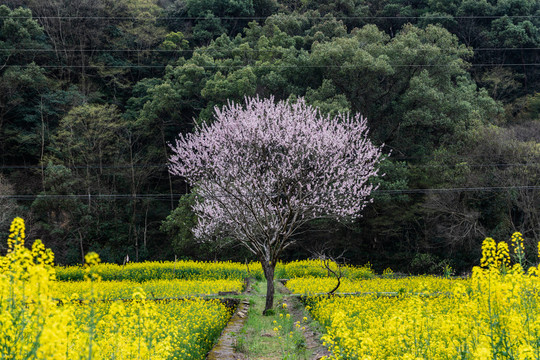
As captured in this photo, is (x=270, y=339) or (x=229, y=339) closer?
(x=229, y=339)

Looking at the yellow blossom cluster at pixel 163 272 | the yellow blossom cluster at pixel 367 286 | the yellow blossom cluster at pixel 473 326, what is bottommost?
the yellow blossom cluster at pixel 163 272

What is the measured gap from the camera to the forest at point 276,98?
2084 centimetres

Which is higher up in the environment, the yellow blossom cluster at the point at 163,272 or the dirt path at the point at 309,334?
the dirt path at the point at 309,334

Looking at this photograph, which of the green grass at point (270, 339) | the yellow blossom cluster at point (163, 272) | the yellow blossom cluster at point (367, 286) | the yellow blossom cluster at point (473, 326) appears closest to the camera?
the yellow blossom cluster at point (473, 326)

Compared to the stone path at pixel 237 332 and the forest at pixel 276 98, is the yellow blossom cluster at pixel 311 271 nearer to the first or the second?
the forest at pixel 276 98

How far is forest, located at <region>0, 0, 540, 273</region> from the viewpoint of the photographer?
2084 centimetres

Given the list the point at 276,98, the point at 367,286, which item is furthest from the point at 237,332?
the point at 276,98

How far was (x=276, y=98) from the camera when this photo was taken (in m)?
26.9

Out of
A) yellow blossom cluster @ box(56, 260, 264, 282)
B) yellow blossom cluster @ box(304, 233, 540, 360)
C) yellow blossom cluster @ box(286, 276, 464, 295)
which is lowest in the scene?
yellow blossom cluster @ box(56, 260, 264, 282)

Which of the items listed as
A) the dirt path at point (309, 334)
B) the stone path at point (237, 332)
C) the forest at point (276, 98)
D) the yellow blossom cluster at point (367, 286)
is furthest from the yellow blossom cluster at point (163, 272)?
the stone path at point (237, 332)

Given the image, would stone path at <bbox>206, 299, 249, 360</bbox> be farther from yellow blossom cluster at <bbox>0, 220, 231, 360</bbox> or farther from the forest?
the forest

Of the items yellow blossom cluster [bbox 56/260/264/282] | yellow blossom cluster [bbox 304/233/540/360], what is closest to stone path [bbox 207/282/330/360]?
yellow blossom cluster [bbox 304/233/540/360]

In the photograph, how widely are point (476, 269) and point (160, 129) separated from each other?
2650 cm

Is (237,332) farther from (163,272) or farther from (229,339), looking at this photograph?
(163,272)
